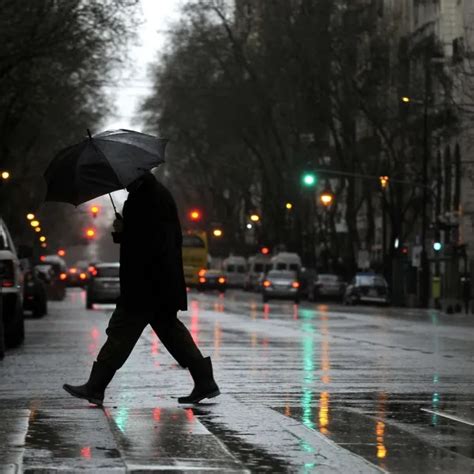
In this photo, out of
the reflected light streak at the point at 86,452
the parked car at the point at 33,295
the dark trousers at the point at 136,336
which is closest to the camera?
the reflected light streak at the point at 86,452

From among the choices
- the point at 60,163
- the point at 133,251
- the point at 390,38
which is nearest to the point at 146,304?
the point at 133,251

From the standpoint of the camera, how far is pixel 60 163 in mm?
14289

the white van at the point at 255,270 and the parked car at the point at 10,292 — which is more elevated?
the white van at the point at 255,270

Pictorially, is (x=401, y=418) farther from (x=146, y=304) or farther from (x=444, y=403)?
(x=146, y=304)

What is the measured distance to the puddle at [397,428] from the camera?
9.78 metres

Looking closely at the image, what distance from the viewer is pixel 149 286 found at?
13602 millimetres

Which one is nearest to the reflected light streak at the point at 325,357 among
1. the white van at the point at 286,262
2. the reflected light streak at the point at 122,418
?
the reflected light streak at the point at 122,418

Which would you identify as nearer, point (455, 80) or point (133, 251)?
point (133, 251)

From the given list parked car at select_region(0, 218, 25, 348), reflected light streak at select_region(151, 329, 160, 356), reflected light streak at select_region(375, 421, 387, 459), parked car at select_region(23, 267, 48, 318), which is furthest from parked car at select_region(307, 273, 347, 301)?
reflected light streak at select_region(375, 421, 387, 459)

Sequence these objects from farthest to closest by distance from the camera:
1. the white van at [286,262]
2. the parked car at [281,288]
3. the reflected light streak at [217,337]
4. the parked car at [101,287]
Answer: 1. the white van at [286,262]
2. the parked car at [281,288]
3. the parked car at [101,287]
4. the reflected light streak at [217,337]

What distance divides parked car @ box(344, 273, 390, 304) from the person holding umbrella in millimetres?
57940

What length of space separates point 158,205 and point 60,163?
1145 millimetres

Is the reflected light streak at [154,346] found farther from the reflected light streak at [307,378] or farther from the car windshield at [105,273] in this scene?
the car windshield at [105,273]

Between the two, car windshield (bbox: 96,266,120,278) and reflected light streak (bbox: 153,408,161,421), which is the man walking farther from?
car windshield (bbox: 96,266,120,278)
